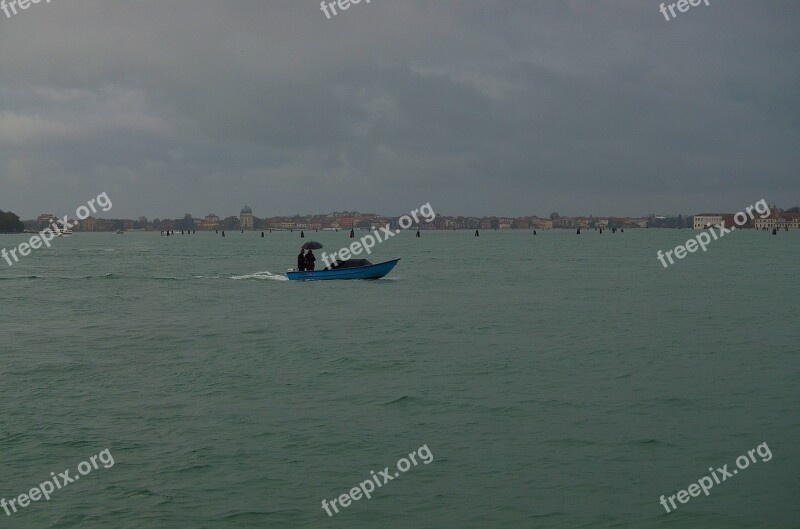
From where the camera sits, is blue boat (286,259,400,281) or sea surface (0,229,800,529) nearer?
sea surface (0,229,800,529)

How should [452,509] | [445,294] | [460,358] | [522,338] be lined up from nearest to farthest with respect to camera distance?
[452,509]
[460,358]
[522,338]
[445,294]

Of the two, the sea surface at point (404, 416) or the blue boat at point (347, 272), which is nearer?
the sea surface at point (404, 416)

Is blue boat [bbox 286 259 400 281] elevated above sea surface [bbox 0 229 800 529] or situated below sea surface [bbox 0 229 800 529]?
above

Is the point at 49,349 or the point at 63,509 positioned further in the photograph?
the point at 49,349

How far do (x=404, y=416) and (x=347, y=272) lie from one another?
38577mm

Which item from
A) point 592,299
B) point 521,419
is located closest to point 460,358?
point 521,419

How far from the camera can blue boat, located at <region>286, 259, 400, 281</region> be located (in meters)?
54.3

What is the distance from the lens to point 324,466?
1341 centimetres

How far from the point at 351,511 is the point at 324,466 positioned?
6.15 ft

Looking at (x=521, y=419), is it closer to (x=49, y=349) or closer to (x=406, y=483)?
(x=406, y=483)

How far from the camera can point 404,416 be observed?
54.9 feet

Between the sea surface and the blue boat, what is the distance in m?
17.8

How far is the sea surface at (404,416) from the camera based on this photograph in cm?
1175

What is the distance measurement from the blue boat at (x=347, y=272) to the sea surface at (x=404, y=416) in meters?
17.8
